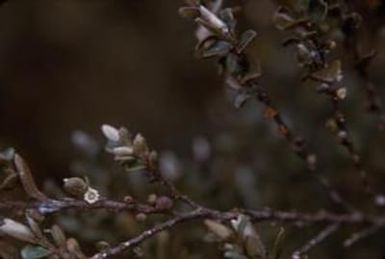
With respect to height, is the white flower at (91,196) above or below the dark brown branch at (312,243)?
above

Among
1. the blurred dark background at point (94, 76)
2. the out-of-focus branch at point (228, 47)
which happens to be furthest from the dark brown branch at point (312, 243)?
the blurred dark background at point (94, 76)

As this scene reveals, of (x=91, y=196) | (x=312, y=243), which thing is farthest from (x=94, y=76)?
(x=91, y=196)

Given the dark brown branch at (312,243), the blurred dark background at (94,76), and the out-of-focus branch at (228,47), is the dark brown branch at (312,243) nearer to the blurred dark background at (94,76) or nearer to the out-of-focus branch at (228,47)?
the out-of-focus branch at (228,47)

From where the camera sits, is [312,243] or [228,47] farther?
[312,243]

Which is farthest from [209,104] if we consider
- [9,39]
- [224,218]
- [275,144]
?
[224,218]

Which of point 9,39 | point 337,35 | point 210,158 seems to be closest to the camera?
point 337,35

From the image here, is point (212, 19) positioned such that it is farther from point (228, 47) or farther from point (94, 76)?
point (94, 76)

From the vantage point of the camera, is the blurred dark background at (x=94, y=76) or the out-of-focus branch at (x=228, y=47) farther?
the blurred dark background at (x=94, y=76)

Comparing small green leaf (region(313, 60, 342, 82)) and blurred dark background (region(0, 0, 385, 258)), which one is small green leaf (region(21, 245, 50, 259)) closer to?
small green leaf (region(313, 60, 342, 82))

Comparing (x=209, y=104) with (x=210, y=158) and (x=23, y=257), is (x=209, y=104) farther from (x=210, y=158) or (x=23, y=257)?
(x=23, y=257)
